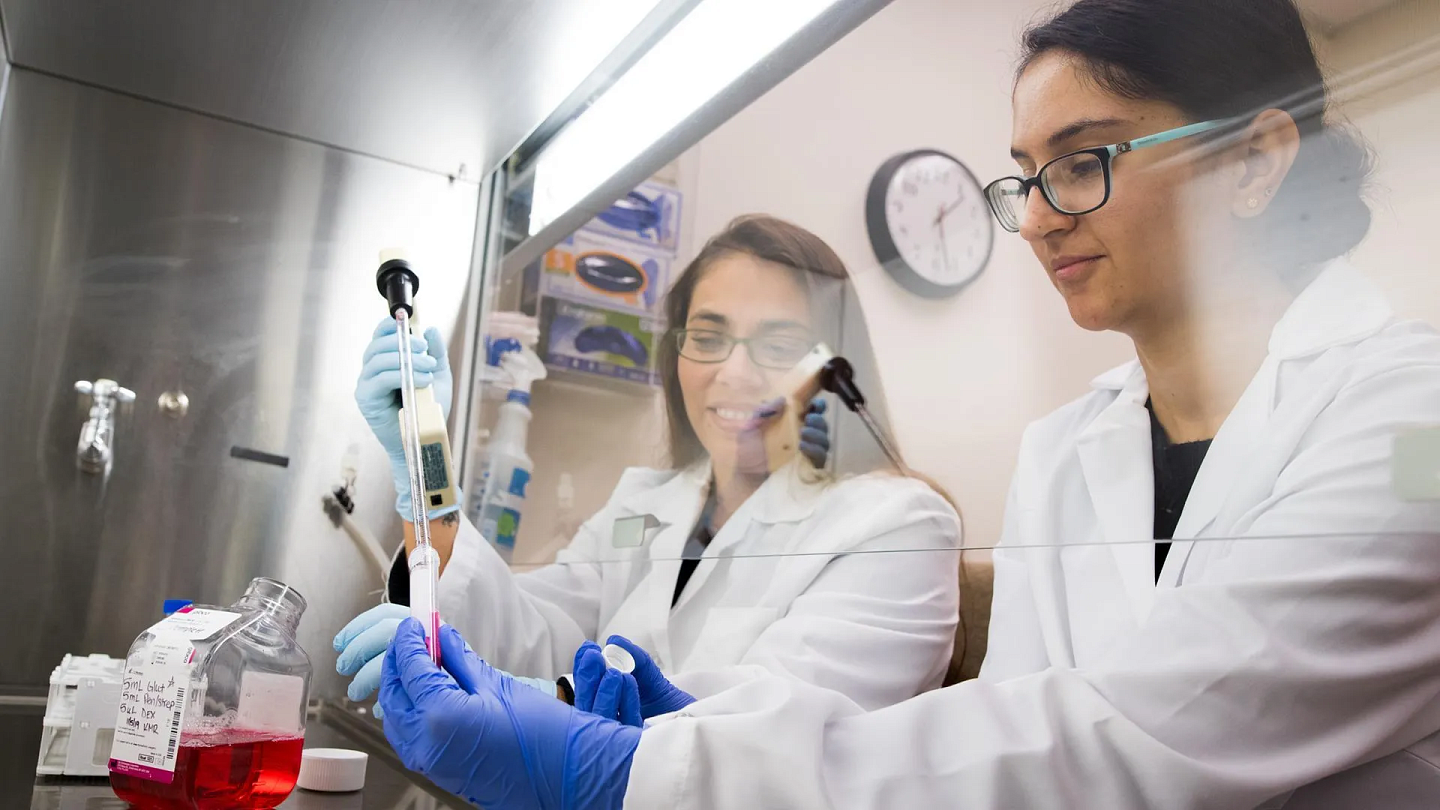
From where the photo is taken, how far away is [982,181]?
3.09 ft

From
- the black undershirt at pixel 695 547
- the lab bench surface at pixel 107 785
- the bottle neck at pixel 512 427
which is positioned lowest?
the lab bench surface at pixel 107 785

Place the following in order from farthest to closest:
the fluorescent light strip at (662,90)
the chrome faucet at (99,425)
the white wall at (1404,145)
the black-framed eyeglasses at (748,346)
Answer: the chrome faucet at (99,425), the fluorescent light strip at (662,90), the black-framed eyeglasses at (748,346), the white wall at (1404,145)

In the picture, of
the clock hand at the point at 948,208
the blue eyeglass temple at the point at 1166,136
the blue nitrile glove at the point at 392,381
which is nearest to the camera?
the blue eyeglass temple at the point at 1166,136

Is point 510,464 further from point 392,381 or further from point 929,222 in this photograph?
point 929,222

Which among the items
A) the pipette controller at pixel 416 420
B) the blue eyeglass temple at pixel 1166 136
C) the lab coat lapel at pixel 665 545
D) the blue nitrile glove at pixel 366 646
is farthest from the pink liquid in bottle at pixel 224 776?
the blue eyeglass temple at pixel 1166 136

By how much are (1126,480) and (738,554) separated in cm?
56

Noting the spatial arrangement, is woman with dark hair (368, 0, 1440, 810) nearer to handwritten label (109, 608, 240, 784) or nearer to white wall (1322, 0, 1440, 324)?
white wall (1322, 0, 1440, 324)

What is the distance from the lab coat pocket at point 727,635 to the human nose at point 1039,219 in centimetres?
54

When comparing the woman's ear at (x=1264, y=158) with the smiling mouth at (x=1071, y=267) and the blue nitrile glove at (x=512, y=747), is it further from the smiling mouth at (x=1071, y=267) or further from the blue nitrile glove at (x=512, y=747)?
the blue nitrile glove at (x=512, y=747)

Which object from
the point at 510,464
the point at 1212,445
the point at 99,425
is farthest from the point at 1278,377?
the point at 99,425

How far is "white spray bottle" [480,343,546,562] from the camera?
1816mm

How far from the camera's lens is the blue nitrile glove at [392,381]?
158cm

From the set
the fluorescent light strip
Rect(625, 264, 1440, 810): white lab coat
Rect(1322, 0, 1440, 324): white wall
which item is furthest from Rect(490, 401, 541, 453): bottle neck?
Rect(1322, 0, 1440, 324): white wall

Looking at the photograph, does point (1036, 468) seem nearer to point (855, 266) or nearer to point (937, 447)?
point (937, 447)
